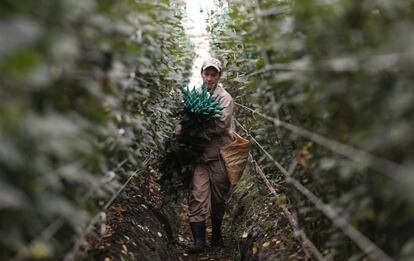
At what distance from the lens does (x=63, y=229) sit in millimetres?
2096

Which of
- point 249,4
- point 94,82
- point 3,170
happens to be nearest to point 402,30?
point 94,82

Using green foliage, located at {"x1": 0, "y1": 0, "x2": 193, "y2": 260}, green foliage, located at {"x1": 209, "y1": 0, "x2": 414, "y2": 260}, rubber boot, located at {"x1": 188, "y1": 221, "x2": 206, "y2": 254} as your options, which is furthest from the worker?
green foliage, located at {"x1": 0, "y1": 0, "x2": 193, "y2": 260}

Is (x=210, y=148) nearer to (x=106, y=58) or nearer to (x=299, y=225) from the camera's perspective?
(x=299, y=225)

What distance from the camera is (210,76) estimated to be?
5184 mm

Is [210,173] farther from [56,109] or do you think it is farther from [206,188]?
[56,109]

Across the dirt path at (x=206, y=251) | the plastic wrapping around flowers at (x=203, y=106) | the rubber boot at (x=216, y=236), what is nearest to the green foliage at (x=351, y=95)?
the plastic wrapping around flowers at (x=203, y=106)

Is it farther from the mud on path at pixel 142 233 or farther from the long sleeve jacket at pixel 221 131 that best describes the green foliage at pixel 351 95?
the long sleeve jacket at pixel 221 131

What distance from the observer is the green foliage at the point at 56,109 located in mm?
1229

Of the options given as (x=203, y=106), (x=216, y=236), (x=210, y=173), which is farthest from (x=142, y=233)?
(x=216, y=236)

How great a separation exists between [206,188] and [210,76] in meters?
1.18

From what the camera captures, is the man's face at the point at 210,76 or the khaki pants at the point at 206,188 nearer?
the khaki pants at the point at 206,188

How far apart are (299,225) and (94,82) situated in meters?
1.84

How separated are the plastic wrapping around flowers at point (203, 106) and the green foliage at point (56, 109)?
7.52 ft

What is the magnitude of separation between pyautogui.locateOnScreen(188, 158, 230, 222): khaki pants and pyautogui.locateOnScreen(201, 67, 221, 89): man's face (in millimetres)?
817
